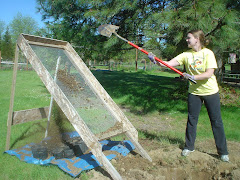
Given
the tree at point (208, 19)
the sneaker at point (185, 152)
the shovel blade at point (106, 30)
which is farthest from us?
A: the tree at point (208, 19)

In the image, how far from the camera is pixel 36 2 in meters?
7.82

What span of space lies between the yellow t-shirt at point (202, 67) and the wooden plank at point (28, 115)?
2.46 meters

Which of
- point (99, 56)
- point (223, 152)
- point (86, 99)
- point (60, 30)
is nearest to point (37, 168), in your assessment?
point (86, 99)

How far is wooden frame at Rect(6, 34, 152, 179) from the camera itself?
2.50 metres

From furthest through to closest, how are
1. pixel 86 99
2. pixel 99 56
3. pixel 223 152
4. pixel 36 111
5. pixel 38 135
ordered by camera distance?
pixel 99 56
pixel 38 135
pixel 36 111
pixel 86 99
pixel 223 152

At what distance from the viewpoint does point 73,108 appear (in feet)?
8.34

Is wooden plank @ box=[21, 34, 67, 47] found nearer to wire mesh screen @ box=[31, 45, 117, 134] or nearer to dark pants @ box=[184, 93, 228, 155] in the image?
wire mesh screen @ box=[31, 45, 117, 134]

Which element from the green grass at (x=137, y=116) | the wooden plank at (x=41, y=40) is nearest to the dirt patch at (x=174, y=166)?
the green grass at (x=137, y=116)

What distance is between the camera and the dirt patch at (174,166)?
2.73 m

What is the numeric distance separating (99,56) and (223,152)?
17.7 ft

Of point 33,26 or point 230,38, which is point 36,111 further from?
point 33,26

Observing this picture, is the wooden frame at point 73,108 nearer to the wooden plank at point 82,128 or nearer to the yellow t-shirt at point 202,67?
the wooden plank at point 82,128

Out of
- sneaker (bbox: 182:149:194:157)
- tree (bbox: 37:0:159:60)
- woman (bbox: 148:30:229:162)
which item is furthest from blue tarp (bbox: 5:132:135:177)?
tree (bbox: 37:0:159:60)

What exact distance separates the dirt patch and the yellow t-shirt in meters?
0.93
